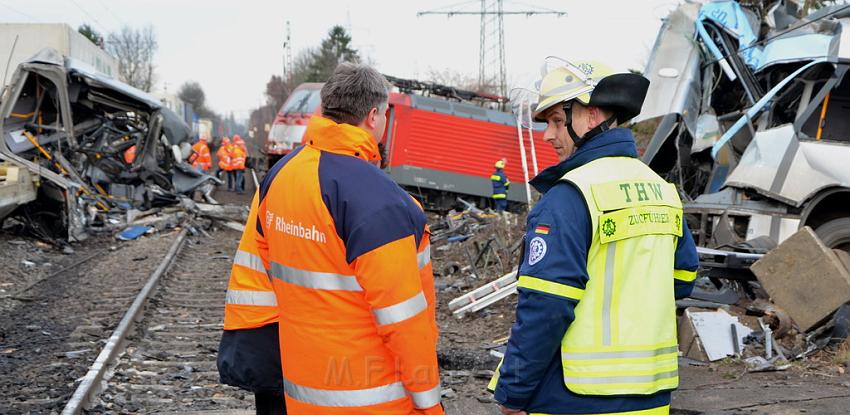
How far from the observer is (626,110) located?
2295 mm

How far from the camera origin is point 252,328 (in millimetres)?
2549

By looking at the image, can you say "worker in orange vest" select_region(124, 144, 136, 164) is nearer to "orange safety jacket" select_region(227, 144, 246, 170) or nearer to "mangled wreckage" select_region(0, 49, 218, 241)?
"mangled wreckage" select_region(0, 49, 218, 241)

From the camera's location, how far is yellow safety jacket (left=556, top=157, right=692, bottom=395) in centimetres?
209

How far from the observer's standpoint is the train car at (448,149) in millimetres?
16531

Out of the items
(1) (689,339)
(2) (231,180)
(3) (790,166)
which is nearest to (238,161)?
(2) (231,180)

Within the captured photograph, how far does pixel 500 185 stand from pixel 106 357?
1161 cm

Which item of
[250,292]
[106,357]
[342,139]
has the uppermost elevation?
[342,139]

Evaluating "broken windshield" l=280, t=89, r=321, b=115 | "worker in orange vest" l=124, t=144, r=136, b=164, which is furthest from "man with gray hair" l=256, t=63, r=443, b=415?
"broken windshield" l=280, t=89, r=321, b=115

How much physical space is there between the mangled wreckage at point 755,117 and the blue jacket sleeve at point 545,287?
3581 millimetres

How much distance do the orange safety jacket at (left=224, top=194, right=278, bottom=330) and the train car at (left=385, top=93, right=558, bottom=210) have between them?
13443mm

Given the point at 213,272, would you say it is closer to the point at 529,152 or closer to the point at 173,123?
the point at 173,123

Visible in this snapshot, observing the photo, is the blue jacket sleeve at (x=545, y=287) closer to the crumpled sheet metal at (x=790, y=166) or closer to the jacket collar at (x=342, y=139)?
the jacket collar at (x=342, y=139)

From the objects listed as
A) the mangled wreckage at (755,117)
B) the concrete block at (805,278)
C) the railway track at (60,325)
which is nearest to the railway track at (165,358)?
the railway track at (60,325)

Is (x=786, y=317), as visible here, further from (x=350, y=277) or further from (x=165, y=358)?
(x=165, y=358)
